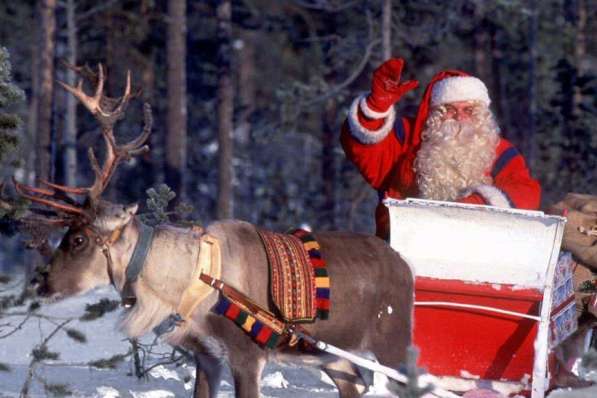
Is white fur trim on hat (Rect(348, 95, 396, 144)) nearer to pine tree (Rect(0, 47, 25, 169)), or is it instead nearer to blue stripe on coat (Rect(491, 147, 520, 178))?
blue stripe on coat (Rect(491, 147, 520, 178))

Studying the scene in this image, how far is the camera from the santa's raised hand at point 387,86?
6809 mm

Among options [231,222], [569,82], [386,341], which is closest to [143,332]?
[231,222]

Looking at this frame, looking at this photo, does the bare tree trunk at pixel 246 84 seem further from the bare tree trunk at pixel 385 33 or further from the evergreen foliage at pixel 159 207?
the evergreen foliage at pixel 159 207

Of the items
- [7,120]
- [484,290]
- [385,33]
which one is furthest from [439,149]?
[385,33]

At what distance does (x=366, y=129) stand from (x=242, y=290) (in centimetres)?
166

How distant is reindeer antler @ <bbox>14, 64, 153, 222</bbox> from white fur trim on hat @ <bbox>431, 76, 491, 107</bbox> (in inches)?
83.7

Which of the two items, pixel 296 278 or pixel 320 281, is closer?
pixel 296 278

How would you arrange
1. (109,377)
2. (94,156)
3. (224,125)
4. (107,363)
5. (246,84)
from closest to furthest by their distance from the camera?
(94,156) → (107,363) → (109,377) → (224,125) → (246,84)

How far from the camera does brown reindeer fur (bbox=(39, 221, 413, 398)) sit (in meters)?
5.90

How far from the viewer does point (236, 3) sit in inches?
1054

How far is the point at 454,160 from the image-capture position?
7211mm

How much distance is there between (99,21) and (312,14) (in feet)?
15.2

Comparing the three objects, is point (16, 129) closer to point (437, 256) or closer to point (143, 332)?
point (143, 332)

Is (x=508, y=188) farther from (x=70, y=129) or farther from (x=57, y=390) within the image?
(x=70, y=129)
